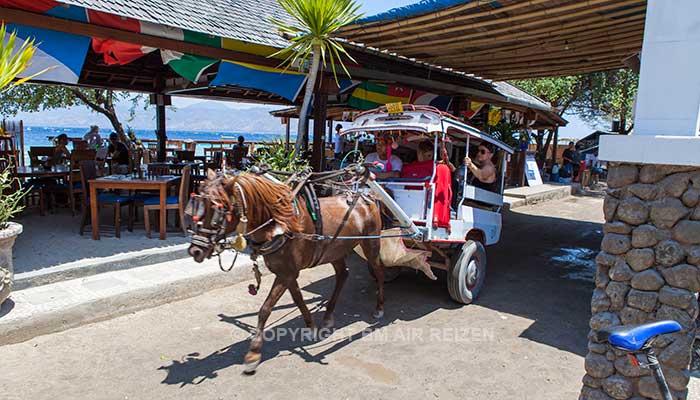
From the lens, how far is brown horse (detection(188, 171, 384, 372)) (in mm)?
3602

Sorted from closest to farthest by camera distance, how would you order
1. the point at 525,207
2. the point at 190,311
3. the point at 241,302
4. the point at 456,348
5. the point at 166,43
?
the point at 456,348
the point at 190,311
the point at 241,302
the point at 166,43
the point at 525,207

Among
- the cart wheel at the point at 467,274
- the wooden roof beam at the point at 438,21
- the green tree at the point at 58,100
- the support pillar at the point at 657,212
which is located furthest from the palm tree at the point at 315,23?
the green tree at the point at 58,100

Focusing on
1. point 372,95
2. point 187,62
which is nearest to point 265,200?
point 187,62

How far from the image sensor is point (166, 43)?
21.1ft

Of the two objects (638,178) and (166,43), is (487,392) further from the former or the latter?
(166,43)

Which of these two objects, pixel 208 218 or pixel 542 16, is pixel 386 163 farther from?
pixel 208 218

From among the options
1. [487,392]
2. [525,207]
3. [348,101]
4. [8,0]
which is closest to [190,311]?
[487,392]

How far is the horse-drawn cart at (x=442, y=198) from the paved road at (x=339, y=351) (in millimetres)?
609

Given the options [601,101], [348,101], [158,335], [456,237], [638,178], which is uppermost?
[601,101]

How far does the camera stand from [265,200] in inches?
155

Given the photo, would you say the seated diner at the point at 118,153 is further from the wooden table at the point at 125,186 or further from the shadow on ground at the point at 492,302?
the shadow on ground at the point at 492,302

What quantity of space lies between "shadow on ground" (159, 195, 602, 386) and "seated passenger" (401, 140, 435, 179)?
170cm

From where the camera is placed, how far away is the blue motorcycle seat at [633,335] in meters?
2.31

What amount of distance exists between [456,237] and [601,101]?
65.7 feet
